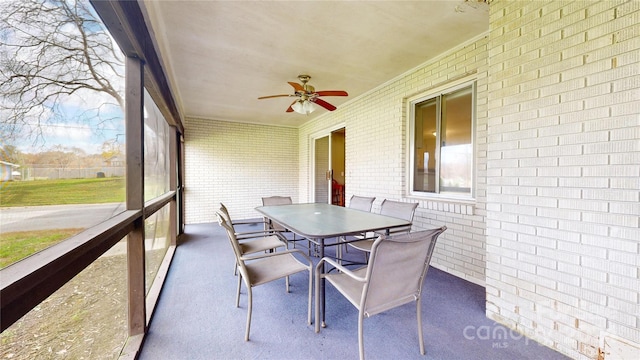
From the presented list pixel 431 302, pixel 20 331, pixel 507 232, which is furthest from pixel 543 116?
pixel 20 331

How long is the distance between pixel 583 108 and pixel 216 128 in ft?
20.6

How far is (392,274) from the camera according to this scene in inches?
56.3

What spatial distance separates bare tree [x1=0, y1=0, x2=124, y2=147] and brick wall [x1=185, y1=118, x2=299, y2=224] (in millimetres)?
4762

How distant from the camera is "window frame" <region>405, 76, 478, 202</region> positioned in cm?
271

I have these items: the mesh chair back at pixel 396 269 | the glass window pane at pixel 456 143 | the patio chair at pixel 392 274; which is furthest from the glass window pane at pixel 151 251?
the glass window pane at pixel 456 143

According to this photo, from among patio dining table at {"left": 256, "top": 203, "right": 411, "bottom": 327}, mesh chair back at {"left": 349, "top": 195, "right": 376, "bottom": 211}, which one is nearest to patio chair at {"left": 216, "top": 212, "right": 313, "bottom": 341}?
patio dining table at {"left": 256, "top": 203, "right": 411, "bottom": 327}

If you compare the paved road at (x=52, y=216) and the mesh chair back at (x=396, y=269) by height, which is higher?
the paved road at (x=52, y=216)

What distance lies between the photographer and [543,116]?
1.63 metres

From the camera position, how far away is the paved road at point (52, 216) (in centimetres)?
73

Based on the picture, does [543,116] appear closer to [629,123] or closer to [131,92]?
[629,123]

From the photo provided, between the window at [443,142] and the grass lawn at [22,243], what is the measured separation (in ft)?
11.2

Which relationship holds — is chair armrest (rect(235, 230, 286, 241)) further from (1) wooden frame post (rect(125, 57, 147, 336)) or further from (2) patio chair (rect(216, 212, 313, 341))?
(1) wooden frame post (rect(125, 57, 147, 336))

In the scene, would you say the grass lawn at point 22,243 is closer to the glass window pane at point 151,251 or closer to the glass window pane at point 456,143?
the glass window pane at point 151,251

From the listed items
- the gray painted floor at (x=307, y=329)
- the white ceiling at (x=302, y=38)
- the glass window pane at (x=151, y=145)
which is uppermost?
the white ceiling at (x=302, y=38)
